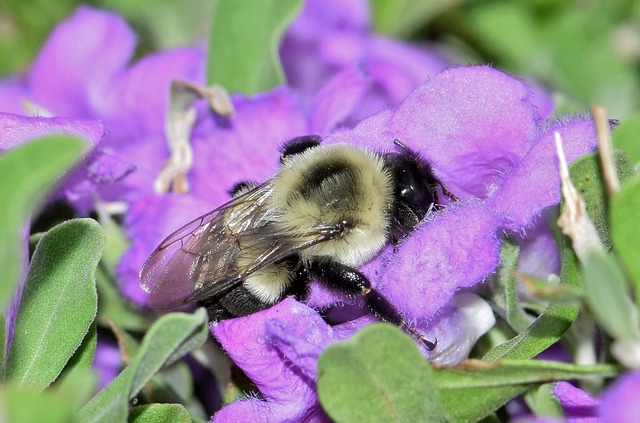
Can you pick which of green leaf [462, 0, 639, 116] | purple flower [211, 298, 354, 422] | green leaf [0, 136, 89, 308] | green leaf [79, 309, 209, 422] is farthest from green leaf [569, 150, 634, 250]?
green leaf [462, 0, 639, 116]

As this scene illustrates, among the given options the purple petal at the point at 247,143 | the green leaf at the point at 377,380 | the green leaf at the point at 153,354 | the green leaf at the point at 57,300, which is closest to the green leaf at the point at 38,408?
the green leaf at the point at 153,354

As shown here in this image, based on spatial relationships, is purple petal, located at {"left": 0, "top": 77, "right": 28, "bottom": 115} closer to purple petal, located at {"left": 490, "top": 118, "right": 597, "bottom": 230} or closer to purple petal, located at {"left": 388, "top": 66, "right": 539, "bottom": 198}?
purple petal, located at {"left": 388, "top": 66, "right": 539, "bottom": 198}

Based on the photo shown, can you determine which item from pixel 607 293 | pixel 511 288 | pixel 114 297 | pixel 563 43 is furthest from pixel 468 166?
pixel 563 43

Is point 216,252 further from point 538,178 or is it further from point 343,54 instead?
point 343,54

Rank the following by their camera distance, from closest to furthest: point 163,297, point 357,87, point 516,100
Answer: point 516,100, point 163,297, point 357,87

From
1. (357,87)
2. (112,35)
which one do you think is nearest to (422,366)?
(357,87)

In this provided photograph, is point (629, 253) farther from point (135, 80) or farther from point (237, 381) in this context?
point (135, 80)
